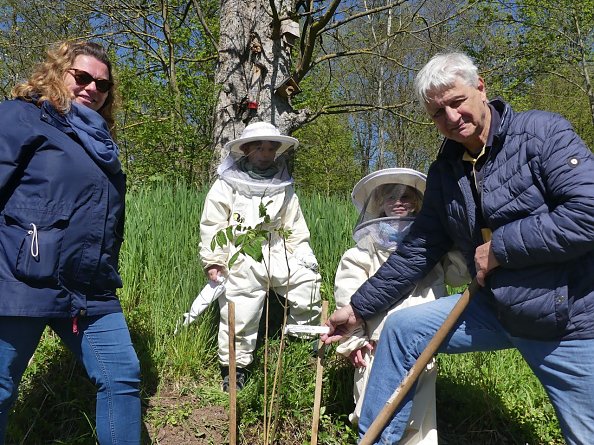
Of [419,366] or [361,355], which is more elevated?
[419,366]

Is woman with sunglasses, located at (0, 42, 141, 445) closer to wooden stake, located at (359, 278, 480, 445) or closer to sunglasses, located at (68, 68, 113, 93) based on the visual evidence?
sunglasses, located at (68, 68, 113, 93)

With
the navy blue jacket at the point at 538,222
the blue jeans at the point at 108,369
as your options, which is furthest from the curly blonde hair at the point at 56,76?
the navy blue jacket at the point at 538,222

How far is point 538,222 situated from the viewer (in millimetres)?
1807

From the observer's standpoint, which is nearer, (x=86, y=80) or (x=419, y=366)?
(x=419, y=366)

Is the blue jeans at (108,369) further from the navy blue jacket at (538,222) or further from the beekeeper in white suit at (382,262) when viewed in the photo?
the navy blue jacket at (538,222)

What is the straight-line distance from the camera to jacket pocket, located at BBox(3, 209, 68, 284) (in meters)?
1.85

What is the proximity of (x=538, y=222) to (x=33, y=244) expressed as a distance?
1839mm

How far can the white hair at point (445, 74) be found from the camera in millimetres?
2021

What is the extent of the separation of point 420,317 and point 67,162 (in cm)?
159

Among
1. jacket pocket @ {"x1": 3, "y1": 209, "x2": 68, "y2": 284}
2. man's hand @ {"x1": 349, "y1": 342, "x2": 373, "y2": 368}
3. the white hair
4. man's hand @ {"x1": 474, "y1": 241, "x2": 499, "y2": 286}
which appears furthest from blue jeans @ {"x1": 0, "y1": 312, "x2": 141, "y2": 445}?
the white hair

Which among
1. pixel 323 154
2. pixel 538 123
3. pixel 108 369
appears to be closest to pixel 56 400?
pixel 108 369

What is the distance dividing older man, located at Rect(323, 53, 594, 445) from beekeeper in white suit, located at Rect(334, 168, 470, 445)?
0.29m

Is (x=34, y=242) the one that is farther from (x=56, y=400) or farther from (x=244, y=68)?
(x=244, y=68)

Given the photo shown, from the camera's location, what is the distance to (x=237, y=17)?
14.6 feet
